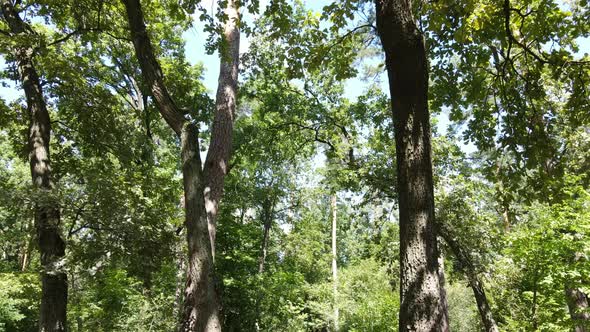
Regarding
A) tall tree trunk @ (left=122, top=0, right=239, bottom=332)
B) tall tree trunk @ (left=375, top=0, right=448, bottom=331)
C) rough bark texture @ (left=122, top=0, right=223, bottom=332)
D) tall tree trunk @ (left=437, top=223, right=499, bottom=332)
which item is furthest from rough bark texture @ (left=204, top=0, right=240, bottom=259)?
tall tree trunk @ (left=437, top=223, right=499, bottom=332)

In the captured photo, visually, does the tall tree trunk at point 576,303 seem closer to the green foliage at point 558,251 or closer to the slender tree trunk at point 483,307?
the green foliage at point 558,251

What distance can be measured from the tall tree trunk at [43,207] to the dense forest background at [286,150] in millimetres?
26

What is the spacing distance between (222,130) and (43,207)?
3182 millimetres

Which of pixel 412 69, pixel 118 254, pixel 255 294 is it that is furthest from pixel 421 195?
pixel 255 294

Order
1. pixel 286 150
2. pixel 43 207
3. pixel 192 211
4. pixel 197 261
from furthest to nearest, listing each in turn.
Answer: pixel 286 150 < pixel 43 207 < pixel 192 211 < pixel 197 261

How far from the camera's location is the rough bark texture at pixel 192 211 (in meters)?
4.02

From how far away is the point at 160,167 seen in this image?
13625 millimetres

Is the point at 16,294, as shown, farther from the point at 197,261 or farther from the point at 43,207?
the point at 197,261

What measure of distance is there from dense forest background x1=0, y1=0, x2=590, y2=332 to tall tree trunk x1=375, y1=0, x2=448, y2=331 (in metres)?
0.01

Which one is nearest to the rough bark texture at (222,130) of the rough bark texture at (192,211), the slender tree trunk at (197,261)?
the rough bark texture at (192,211)

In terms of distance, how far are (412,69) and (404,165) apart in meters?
0.69

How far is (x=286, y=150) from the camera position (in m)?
12.5

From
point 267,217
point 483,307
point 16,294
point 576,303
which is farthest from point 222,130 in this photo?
point 267,217

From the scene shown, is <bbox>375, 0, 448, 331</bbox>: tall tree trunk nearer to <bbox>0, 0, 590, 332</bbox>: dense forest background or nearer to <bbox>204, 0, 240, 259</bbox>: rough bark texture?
<bbox>0, 0, 590, 332</bbox>: dense forest background
